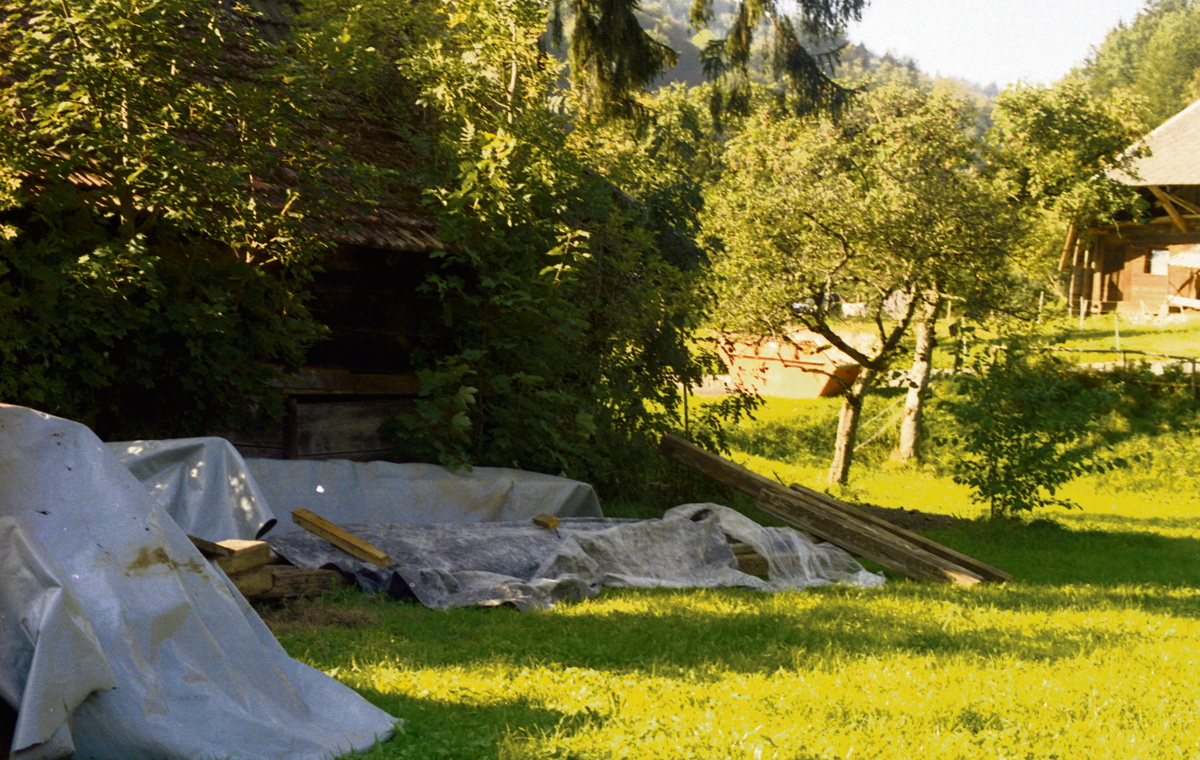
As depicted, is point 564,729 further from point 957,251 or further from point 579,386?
point 957,251

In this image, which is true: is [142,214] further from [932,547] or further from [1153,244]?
[1153,244]

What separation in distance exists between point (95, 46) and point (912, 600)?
6853 millimetres

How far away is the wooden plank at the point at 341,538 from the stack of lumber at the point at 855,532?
410 cm

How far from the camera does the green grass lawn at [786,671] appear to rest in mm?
4453

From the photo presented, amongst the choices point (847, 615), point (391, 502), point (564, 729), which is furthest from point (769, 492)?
point (564, 729)

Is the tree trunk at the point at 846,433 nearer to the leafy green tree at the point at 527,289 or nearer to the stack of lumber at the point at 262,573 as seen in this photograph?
the leafy green tree at the point at 527,289

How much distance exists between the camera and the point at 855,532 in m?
9.61

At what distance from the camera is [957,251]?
50.7ft

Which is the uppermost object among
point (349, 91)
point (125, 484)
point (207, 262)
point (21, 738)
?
point (349, 91)

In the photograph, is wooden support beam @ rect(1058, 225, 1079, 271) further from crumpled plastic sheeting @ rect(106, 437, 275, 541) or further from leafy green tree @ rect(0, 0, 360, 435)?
crumpled plastic sheeting @ rect(106, 437, 275, 541)

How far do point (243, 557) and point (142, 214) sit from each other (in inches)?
125

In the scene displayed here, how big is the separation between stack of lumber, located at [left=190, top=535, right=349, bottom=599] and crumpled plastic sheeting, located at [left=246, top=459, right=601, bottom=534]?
3.39 feet

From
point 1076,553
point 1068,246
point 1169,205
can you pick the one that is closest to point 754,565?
point 1076,553

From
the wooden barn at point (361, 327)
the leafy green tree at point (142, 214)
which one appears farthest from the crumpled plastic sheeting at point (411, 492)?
the wooden barn at point (361, 327)
